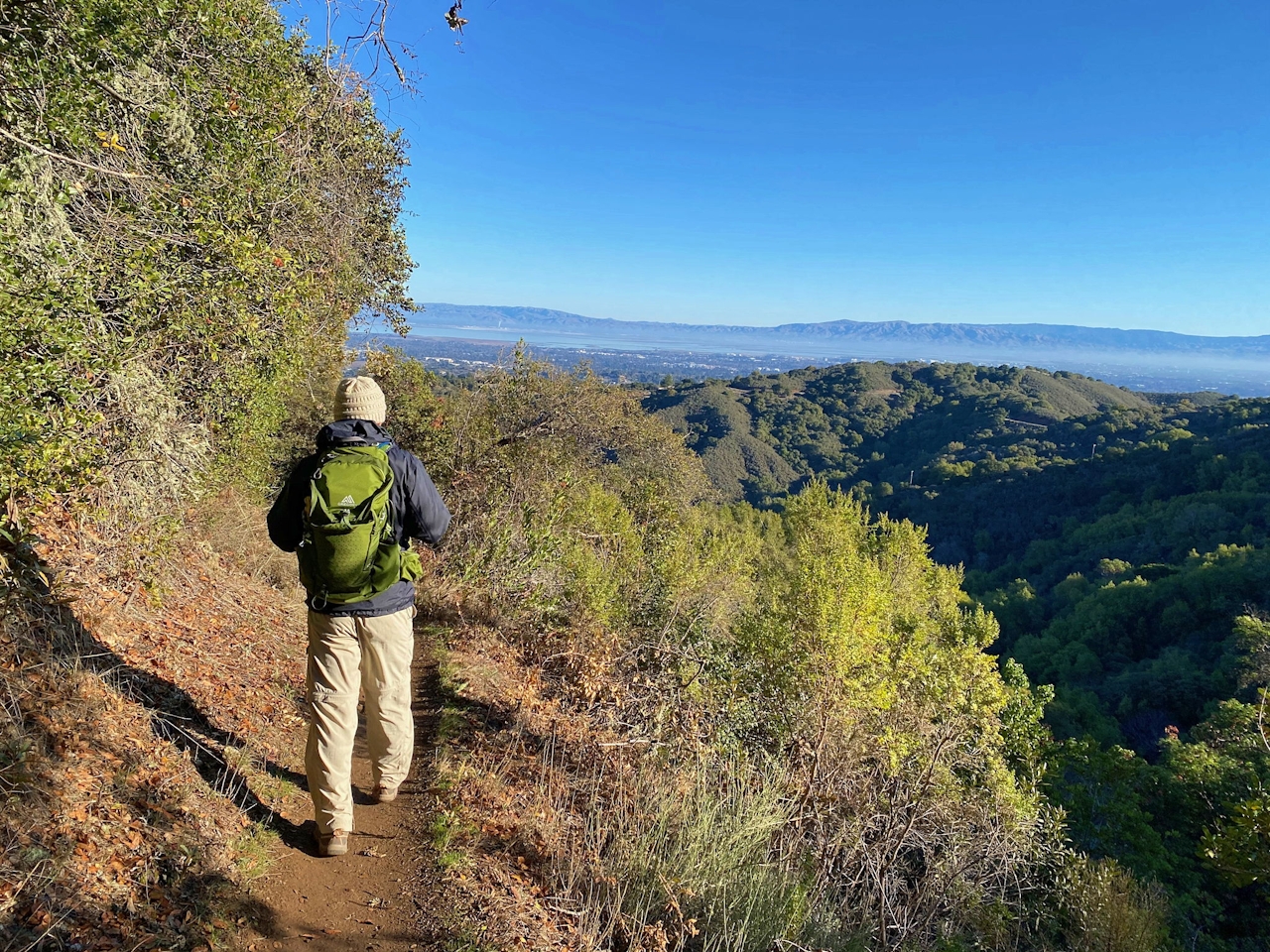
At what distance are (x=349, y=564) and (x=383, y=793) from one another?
1.56 meters

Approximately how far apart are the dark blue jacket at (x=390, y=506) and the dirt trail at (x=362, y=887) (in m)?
1.21

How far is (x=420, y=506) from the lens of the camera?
3.19 meters

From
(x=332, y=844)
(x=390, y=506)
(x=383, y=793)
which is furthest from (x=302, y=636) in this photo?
(x=390, y=506)

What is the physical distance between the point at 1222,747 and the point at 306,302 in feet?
100

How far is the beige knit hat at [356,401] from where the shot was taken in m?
3.17

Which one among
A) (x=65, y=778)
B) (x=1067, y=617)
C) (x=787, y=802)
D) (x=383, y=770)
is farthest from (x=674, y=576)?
(x=1067, y=617)

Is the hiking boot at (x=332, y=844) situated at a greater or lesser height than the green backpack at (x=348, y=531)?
lesser

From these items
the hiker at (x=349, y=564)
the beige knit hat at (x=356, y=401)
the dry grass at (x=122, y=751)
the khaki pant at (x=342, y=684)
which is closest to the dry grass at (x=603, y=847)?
the khaki pant at (x=342, y=684)

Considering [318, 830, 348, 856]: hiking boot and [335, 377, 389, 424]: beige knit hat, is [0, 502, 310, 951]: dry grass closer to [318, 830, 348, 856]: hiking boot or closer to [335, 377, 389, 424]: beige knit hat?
[318, 830, 348, 856]: hiking boot

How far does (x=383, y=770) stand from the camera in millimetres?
3578

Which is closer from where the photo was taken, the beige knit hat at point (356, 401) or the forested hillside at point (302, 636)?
the forested hillside at point (302, 636)

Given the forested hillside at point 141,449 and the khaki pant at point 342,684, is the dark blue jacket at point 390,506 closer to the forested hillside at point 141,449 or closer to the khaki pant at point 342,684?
the khaki pant at point 342,684

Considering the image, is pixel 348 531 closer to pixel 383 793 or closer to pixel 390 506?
pixel 390 506

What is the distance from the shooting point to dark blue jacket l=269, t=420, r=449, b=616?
A: 308 cm
